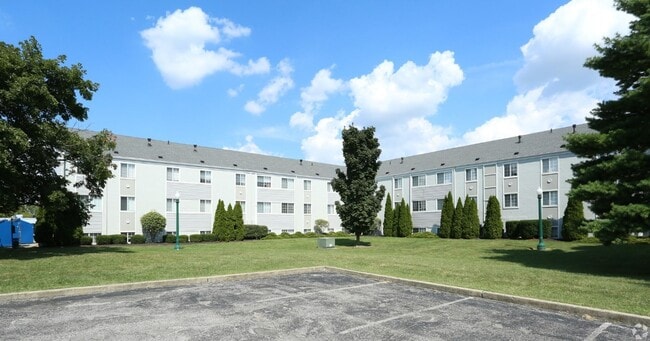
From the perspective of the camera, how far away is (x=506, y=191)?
132 ft

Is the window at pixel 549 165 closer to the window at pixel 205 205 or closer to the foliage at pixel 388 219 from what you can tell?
the foliage at pixel 388 219

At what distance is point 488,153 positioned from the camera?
1719 inches

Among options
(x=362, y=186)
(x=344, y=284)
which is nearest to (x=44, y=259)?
(x=344, y=284)

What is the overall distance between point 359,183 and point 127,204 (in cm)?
2309

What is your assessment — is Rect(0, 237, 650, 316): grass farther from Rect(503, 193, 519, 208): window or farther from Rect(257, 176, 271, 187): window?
Rect(257, 176, 271, 187): window

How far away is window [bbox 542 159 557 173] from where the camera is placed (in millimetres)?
36875

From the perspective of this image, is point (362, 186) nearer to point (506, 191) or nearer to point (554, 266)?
point (554, 266)

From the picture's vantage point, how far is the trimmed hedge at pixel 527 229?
114 ft

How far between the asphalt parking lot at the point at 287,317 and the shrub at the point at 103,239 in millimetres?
27219

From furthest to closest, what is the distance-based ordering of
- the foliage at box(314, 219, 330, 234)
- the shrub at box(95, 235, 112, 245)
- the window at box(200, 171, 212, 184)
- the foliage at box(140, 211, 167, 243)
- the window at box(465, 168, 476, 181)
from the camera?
the foliage at box(314, 219, 330, 234) < the window at box(200, 171, 212, 184) < the window at box(465, 168, 476, 181) < the foliage at box(140, 211, 167, 243) < the shrub at box(95, 235, 112, 245)

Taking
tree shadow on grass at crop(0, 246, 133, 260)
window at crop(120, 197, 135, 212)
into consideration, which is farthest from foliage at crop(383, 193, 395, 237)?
tree shadow on grass at crop(0, 246, 133, 260)

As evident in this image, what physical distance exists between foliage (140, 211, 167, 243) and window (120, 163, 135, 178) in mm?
4004

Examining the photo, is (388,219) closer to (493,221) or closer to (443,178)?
(443,178)

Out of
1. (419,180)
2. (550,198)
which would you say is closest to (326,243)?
(550,198)
